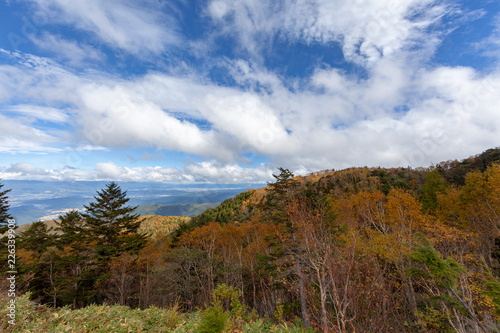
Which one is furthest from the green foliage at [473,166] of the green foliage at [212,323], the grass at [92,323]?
the green foliage at [212,323]

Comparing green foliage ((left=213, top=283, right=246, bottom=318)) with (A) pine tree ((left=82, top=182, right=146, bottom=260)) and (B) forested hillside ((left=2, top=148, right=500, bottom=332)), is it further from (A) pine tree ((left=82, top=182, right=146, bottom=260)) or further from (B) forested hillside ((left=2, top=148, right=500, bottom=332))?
(A) pine tree ((left=82, top=182, right=146, bottom=260))

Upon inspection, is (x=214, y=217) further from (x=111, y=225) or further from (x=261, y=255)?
(x=261, y=255)

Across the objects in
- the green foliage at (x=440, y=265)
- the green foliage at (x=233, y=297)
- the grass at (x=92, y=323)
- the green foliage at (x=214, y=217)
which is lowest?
the green foliage at (x=214, y=217)

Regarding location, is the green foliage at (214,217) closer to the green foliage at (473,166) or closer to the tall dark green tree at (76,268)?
the tall dark green tree at (76,268)

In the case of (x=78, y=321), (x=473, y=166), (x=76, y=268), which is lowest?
(x=76, y=268)

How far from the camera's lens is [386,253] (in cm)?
1916

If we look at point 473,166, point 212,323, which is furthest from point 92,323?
point 473,166

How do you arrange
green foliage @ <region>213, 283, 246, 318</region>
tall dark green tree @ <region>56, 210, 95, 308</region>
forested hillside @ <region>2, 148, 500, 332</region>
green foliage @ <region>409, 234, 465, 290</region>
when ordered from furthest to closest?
1. tall dark green tree @ <region>56, 210, 95, 308</region>
2. forested hillside @ <region>2, 148, 500, 332</region>
3. green foliage @ <region>213, 283, 246, 318</region>
4. green foliage @ <region>409, 234, 465, 290</region>

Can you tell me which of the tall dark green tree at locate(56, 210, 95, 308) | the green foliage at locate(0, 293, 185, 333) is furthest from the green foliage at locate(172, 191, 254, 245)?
the green foliage at locate(0, 293, 185, 333)

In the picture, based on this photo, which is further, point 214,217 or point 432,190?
point 214,217

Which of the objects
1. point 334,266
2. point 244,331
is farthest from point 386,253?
point 244,331

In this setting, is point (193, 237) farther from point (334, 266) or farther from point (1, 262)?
point (334, 266)

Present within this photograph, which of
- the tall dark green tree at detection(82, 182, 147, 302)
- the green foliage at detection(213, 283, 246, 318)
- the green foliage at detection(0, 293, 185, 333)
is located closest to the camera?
the green foliage at detection(0, 293, 185, 333)

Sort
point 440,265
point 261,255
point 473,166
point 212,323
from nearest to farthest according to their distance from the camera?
point 212,323 < point 440,265 < point 261,255 < point 473,166
